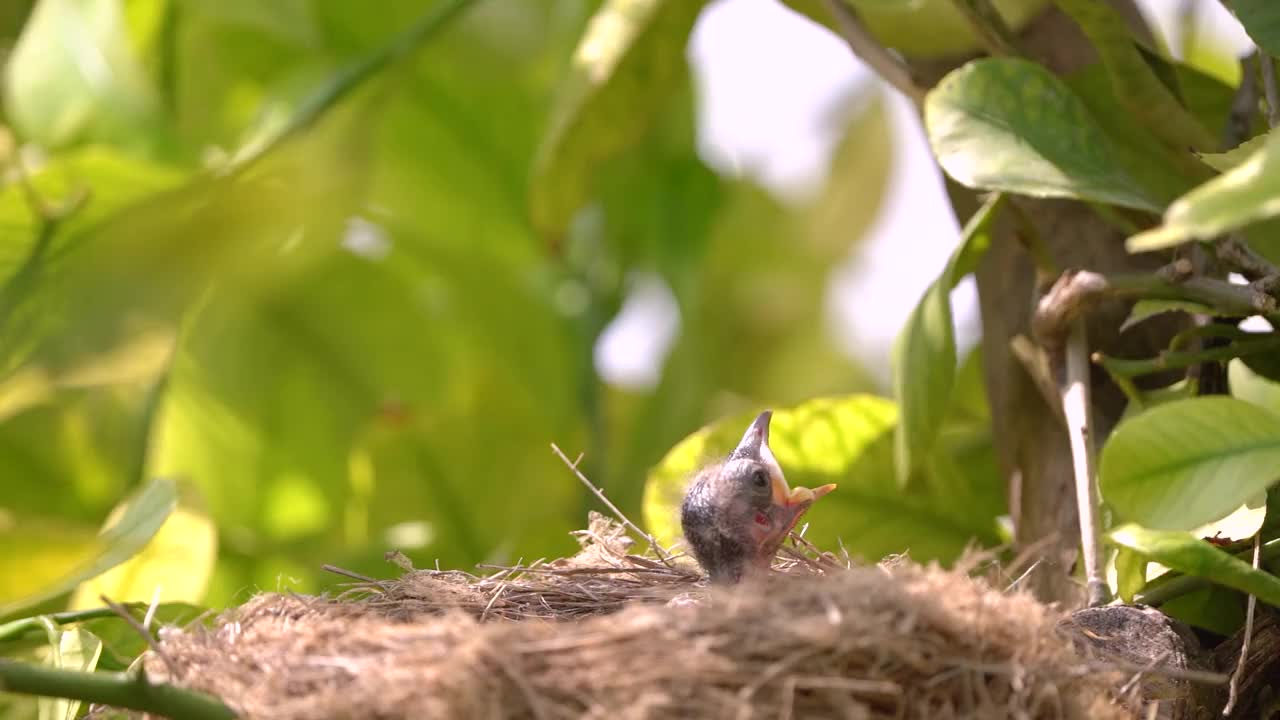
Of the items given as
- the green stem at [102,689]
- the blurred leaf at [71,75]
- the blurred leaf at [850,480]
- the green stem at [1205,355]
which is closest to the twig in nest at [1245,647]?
the green stem at [1205,355]

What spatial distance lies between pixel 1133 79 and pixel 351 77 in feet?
2.22

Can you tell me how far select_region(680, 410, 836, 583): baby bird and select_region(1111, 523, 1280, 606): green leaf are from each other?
294 mm

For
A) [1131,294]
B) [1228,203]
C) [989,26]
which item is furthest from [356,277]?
[1228,203]

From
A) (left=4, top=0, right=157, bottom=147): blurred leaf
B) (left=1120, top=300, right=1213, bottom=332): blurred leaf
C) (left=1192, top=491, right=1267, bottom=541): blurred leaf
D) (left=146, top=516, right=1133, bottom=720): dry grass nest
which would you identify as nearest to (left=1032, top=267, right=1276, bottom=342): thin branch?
(left=1120, top=300, right=1213, bottom=332): blurred leaf

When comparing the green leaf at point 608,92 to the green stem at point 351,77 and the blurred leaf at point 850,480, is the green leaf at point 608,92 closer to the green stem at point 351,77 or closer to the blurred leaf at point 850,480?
the green stem at point 351,77

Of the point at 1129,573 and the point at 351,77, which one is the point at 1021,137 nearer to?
the point at 1129,573

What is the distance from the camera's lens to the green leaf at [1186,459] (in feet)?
2.28

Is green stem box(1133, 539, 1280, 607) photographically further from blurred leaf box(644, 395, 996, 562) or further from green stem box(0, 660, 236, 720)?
green stem box(0, 660, 236, 720)

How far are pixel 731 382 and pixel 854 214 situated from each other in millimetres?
288

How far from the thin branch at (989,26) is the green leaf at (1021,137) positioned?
10 centimetres

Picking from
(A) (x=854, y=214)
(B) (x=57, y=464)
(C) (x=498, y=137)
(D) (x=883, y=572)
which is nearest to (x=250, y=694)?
(D) (x=883, y=572)

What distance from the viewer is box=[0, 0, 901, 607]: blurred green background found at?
43.2 inches

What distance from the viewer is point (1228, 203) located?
472mm

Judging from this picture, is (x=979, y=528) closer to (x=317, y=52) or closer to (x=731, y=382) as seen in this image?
(x=731, y=382)
